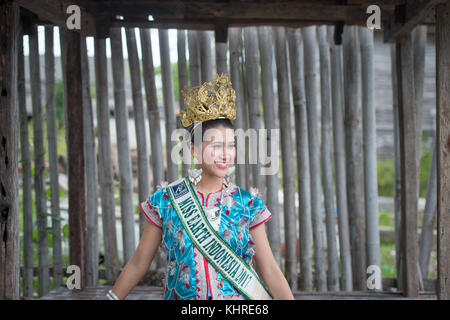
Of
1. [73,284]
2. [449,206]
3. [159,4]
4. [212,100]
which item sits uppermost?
[159,4]

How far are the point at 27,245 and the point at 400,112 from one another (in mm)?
3617

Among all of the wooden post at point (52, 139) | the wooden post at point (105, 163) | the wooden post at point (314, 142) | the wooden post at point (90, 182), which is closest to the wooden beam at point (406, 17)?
the wooden post at point (314, 142)

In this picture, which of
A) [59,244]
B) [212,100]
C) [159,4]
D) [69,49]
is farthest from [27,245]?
[212,100]

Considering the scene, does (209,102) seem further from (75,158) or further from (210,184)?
(75,158)

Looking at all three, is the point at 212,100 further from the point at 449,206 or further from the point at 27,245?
the point at 27,245

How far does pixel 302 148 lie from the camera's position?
454 cm

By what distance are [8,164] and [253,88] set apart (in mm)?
2445

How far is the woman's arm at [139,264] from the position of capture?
223cm

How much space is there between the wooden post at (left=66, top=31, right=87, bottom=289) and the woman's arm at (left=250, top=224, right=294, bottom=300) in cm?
216

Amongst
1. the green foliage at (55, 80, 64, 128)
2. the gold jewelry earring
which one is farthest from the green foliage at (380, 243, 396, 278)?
the green foliage at (55, 80, 64, 128)

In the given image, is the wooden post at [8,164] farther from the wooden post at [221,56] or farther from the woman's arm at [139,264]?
the wooden post at [221,56]

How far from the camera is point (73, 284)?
4141mm

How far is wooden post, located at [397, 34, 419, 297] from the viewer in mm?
3957

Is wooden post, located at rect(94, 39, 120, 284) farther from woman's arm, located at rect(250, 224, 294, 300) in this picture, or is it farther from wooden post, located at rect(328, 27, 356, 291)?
woman's arm, located at rect(250, 224, 294, 300)
